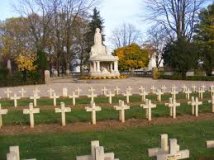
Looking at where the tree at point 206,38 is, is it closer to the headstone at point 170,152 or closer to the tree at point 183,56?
the tree at point 183,56

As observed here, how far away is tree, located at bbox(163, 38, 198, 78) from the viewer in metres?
48.8

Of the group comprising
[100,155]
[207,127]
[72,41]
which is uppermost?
[72,41]

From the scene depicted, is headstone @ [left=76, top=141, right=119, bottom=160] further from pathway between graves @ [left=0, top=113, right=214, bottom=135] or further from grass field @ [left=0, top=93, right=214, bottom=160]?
pathway between graves @ [left=0, top=113, right=214, bottom=135]

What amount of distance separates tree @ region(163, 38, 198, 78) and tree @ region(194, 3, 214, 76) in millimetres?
1293

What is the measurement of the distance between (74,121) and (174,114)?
3.43 meters

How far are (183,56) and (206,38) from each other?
4445mm

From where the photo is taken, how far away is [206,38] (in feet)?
165

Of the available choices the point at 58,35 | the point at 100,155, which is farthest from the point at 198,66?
the point at 100,155

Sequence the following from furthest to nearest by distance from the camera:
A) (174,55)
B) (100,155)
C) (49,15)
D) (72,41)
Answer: (72,41) < (49,15) < (174,55) < (100,155)

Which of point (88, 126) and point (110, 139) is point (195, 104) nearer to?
point (88, 126)

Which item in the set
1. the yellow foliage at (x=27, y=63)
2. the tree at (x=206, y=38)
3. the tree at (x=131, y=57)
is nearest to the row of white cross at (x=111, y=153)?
the yellow foliage at (x=27, y=63)

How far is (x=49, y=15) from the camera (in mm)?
59031

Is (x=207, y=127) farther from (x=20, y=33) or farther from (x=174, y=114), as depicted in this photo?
(x=20, y=33)

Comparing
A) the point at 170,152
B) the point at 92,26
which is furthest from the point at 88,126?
the point at 92,26
